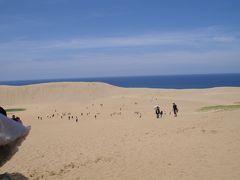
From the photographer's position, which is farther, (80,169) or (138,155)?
(138,155)

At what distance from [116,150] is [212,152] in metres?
3.53

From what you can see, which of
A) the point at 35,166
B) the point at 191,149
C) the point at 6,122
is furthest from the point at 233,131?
the point at 6,122

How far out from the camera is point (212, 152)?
36.8ft

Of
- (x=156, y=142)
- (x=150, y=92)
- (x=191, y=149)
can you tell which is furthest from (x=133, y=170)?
(x=150, y=92)

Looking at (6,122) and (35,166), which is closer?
(6,122)

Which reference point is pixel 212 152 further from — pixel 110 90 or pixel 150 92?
pixel 110 90

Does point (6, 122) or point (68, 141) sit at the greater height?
point (6, 122)

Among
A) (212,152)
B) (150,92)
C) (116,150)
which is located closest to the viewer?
(212,152)

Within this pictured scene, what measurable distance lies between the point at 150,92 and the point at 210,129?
3803 centimetres

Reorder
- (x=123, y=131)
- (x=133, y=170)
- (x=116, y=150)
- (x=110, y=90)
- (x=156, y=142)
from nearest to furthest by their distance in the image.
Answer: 1. (x=133, y=170)
2. (x=116, y=150)
3. (x=156, y=142)
4. (x=123, y=131)
5. (x=110, y=90)

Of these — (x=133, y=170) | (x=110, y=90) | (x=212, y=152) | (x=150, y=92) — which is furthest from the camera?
(x=110, y=90)

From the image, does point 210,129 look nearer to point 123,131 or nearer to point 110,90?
point 123,131

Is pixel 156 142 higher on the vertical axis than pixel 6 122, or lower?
lower

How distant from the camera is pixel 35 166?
37.2 feet
